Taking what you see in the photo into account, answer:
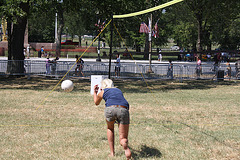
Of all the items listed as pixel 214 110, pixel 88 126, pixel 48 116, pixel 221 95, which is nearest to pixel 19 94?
pixel 48 116

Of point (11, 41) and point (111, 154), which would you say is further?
point (11, 41)

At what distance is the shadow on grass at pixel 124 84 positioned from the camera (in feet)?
61.3

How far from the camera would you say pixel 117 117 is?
20.9ft

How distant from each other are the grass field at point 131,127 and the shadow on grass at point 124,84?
2855 millimetres

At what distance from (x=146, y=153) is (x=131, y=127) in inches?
89.1

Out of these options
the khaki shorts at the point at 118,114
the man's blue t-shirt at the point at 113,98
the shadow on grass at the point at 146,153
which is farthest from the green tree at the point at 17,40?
the khaki shorts at the point at 118,114

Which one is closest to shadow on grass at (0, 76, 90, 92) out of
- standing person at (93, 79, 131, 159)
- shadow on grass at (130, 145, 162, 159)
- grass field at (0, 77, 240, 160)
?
grass field at (0, 77, 240, 160)

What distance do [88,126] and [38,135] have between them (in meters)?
1.62

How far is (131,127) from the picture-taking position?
936 centimetres

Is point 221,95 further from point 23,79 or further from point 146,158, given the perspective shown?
point 23,79

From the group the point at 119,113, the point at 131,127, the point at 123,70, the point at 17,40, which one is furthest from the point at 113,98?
the point at 17,40

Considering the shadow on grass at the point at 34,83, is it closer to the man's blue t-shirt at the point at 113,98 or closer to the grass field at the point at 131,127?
the grass field at the point at 131,127

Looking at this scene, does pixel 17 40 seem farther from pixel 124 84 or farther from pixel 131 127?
pixel 131 127

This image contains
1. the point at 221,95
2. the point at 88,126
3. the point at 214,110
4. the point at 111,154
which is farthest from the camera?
the point at 221,95
